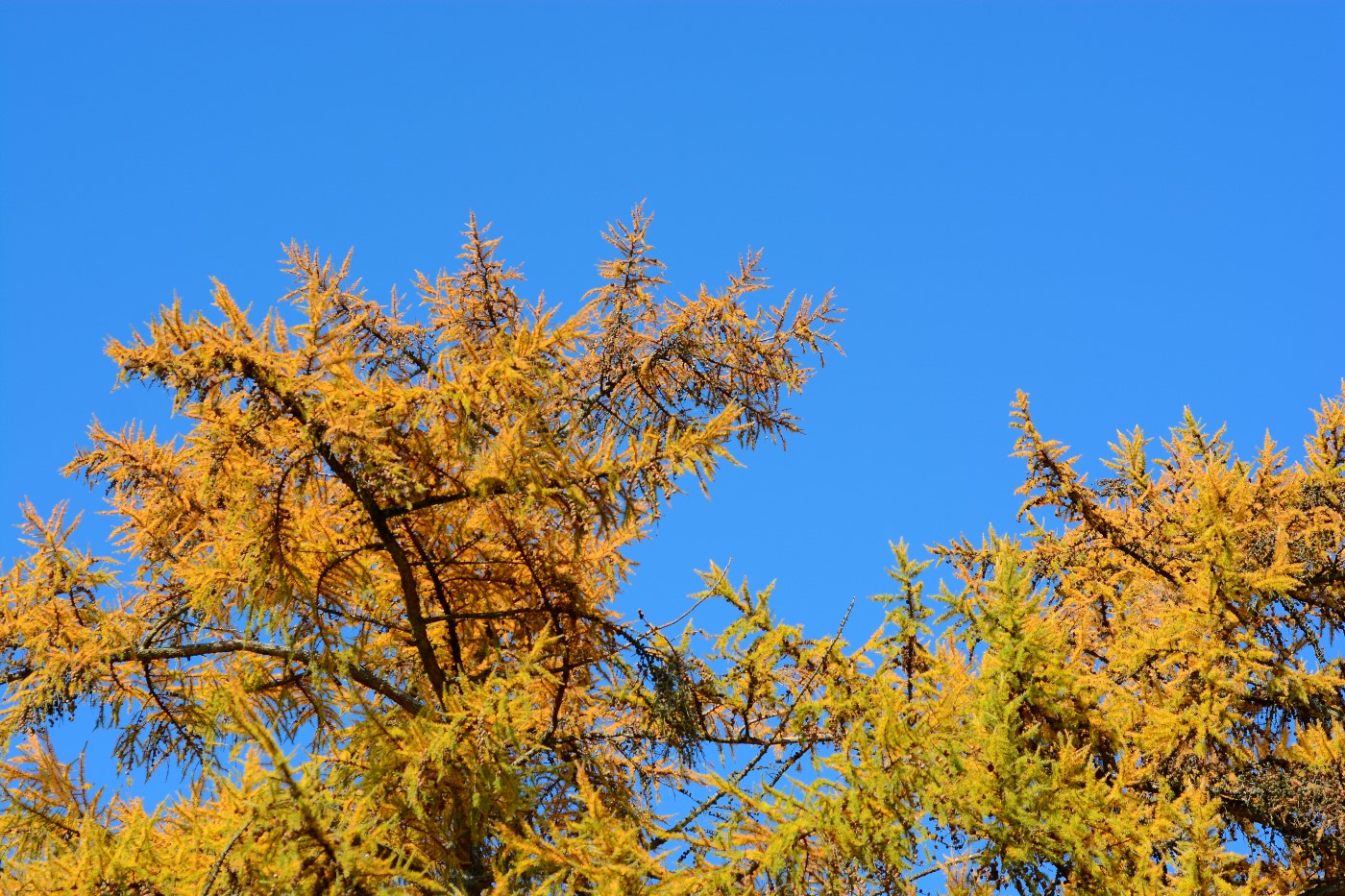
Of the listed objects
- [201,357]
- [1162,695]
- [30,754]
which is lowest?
[1162,695]

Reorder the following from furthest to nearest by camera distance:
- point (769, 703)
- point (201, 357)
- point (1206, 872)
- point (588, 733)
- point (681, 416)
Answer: point (681, 416) < point (588, 733) < point (769, 703) < point (1206, 872) < point (201, 357)

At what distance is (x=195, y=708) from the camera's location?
702cm

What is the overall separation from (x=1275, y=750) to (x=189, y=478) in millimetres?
7297

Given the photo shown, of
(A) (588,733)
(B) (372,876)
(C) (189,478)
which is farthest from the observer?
(C) (189,478)

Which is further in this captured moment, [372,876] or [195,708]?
[195,708]

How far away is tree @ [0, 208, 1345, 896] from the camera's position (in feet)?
17.4

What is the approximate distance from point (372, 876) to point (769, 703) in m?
2.53

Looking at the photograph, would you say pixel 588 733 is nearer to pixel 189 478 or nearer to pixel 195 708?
pixel 195 708

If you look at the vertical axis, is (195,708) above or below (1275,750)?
above

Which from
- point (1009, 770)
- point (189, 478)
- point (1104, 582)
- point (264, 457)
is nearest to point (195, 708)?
point (189, 478)

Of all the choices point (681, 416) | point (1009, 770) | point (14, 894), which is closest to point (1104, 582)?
point (681, 416)

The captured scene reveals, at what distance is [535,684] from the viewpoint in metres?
7.05

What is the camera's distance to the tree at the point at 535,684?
529 cm

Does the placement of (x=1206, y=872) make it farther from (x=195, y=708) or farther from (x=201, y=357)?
(x=195, y=708)
